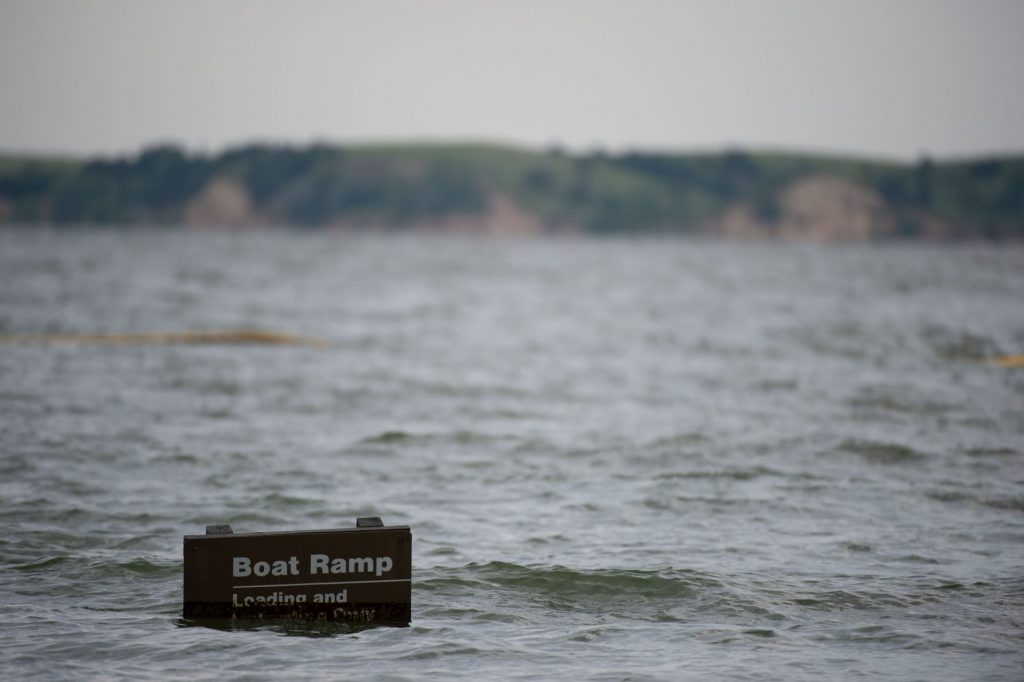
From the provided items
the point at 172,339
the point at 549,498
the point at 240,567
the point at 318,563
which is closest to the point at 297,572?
the point at 318,563

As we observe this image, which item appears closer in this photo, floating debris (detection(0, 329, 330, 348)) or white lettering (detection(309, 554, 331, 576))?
white lettering (detection(309, 554, 331, 576))

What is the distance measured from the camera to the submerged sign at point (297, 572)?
12352mm

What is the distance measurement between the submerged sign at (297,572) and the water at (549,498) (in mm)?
309

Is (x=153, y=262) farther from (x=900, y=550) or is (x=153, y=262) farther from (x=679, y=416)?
(x=900, y=550)

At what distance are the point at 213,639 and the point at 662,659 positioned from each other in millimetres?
4550

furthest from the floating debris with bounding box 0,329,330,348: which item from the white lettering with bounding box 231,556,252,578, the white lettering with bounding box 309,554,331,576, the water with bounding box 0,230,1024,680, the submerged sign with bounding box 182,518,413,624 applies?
the white lettering with bounding box 309,554,331,576

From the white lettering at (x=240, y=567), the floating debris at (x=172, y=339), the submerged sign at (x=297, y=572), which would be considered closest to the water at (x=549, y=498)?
the submerged sign at (x=297, y=572)

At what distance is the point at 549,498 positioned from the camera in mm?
20406

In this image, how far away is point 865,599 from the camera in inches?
573

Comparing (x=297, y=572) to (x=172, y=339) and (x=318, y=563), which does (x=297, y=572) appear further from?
(x=172, y=339)

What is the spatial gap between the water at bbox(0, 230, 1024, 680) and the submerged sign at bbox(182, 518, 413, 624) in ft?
1.01

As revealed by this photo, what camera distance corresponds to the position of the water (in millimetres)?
12672

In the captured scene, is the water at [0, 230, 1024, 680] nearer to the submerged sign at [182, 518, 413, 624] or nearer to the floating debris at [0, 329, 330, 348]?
the submerged sign at [182, 518, 413, 624]

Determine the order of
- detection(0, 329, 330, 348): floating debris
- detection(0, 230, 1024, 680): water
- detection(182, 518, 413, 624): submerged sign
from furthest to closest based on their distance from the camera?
1. detection(0, 329, 330, 348): floating debris
2. detection(0, 230, 1024, 680): water
3. detection(182, 518, 413, 624): submerged sign
